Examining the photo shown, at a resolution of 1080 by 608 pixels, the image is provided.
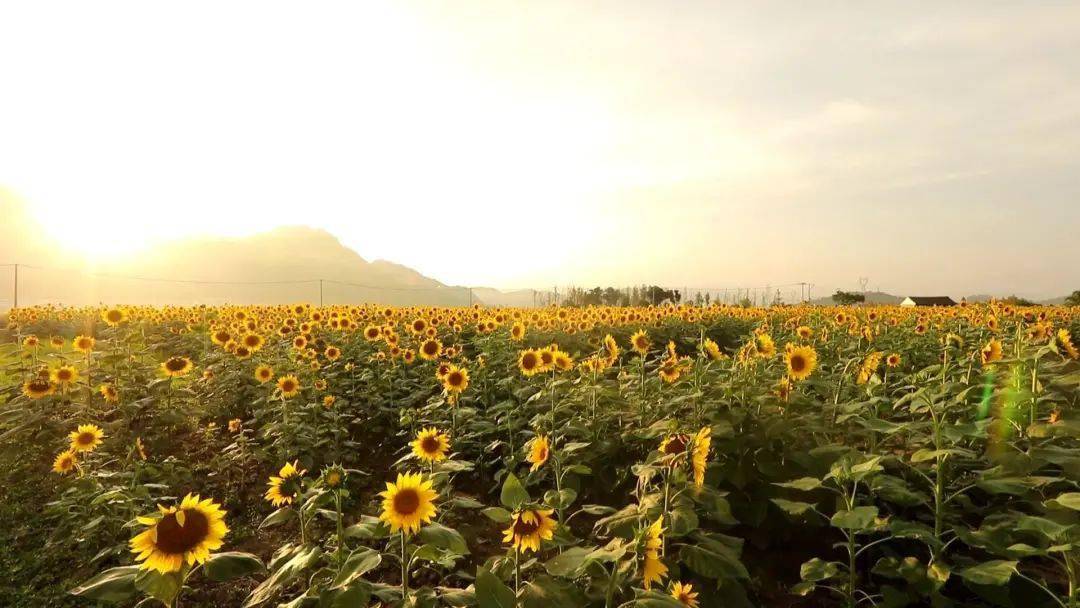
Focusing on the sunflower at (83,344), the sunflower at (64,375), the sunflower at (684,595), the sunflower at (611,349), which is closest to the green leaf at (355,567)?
the sunflower at (684,595)

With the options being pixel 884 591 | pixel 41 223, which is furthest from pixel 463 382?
pixel 41 223

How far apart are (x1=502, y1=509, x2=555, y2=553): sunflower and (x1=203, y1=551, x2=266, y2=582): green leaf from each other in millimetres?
915

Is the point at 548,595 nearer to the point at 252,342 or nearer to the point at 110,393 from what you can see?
the point at 110,393

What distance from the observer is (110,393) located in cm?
595

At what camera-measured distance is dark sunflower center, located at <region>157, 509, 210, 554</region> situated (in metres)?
2.08

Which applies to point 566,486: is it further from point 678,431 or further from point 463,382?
point 463,382

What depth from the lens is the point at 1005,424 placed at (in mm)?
3482

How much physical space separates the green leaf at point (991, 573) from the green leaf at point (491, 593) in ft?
6.36

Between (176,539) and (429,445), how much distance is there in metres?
1.32

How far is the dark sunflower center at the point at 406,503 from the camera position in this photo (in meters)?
2.31

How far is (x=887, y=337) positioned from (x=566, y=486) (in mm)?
6069

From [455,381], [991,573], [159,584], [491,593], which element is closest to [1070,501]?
[991,573]

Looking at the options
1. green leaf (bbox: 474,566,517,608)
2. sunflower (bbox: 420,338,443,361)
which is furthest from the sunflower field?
sunflower (bbox: 420,338,443,361)

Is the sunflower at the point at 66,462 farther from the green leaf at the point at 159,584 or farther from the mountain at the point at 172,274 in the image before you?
the mountain at the point at 172,274
